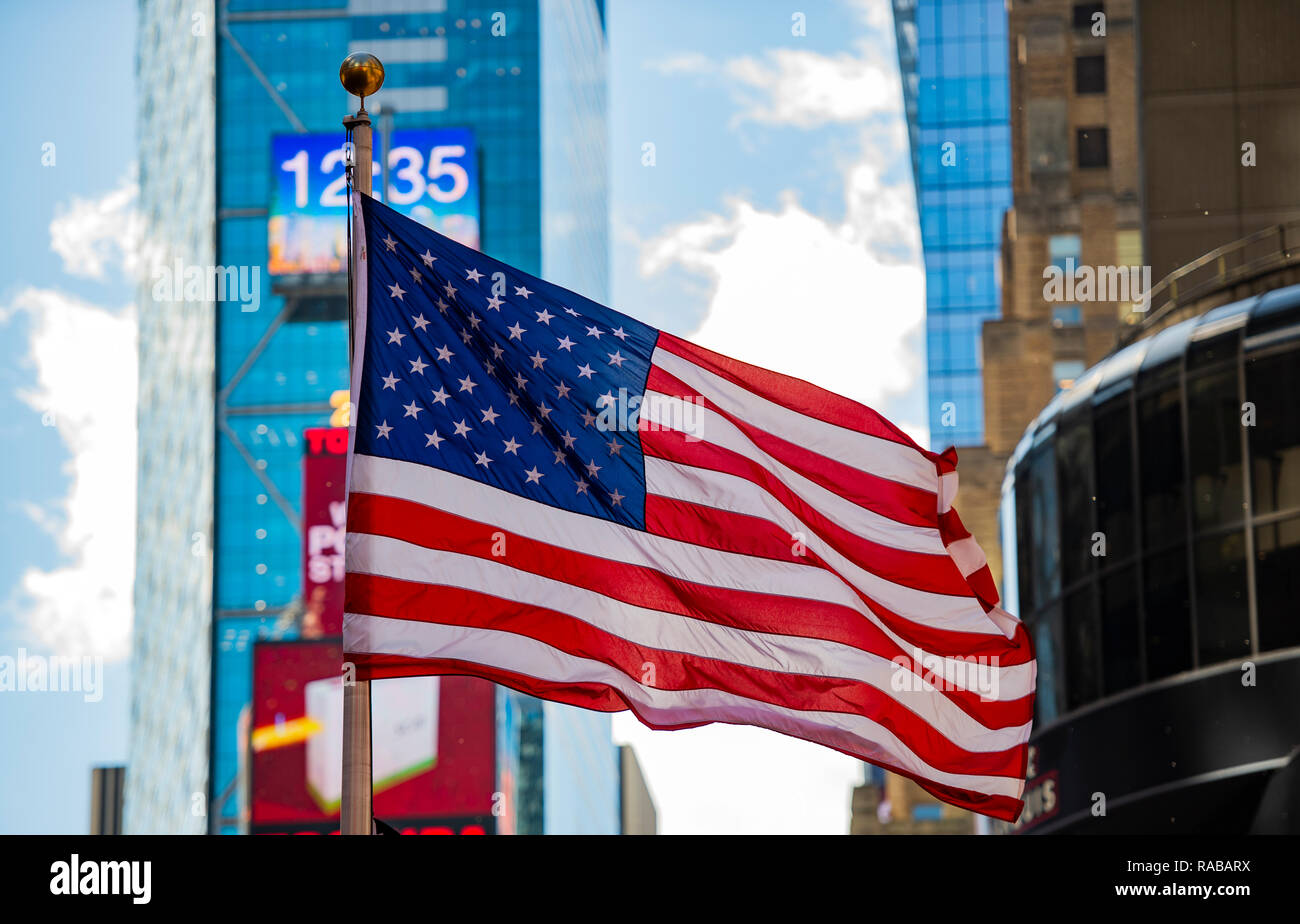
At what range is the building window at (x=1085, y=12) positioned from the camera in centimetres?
8656

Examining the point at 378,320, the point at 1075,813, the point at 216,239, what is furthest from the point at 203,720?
the point at 378,320

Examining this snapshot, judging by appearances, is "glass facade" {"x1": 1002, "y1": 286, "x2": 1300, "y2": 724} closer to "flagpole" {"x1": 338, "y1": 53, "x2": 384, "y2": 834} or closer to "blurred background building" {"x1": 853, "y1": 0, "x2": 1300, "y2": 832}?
"blurred background building" {"x1": 853, "y1": 0, "x2": 1300, "y2": 832}

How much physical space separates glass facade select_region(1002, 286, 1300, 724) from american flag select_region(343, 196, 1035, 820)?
20.8 meters

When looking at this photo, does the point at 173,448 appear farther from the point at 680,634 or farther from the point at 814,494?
the point at 680,634

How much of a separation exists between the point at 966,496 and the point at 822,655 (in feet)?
254

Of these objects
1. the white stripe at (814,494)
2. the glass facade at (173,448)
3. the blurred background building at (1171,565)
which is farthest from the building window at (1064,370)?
the white stripe at (814,494)

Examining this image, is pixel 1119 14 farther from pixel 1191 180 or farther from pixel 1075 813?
pixel 1075 813

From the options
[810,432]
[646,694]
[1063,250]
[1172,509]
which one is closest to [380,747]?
[1063,250]

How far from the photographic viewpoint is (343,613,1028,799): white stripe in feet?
38.5

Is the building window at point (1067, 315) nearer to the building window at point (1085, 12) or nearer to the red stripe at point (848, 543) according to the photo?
the building window at point (1085, 12)

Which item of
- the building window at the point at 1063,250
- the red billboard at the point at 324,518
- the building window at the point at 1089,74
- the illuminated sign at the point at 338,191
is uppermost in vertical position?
the illuminated sign at the point at 338,191

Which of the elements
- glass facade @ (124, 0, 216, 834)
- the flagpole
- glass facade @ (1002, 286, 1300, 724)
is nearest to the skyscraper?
glass facade @ (124, 0, 216, 834)

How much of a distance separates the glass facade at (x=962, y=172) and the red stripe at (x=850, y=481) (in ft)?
334

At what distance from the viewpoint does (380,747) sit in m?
89.4
